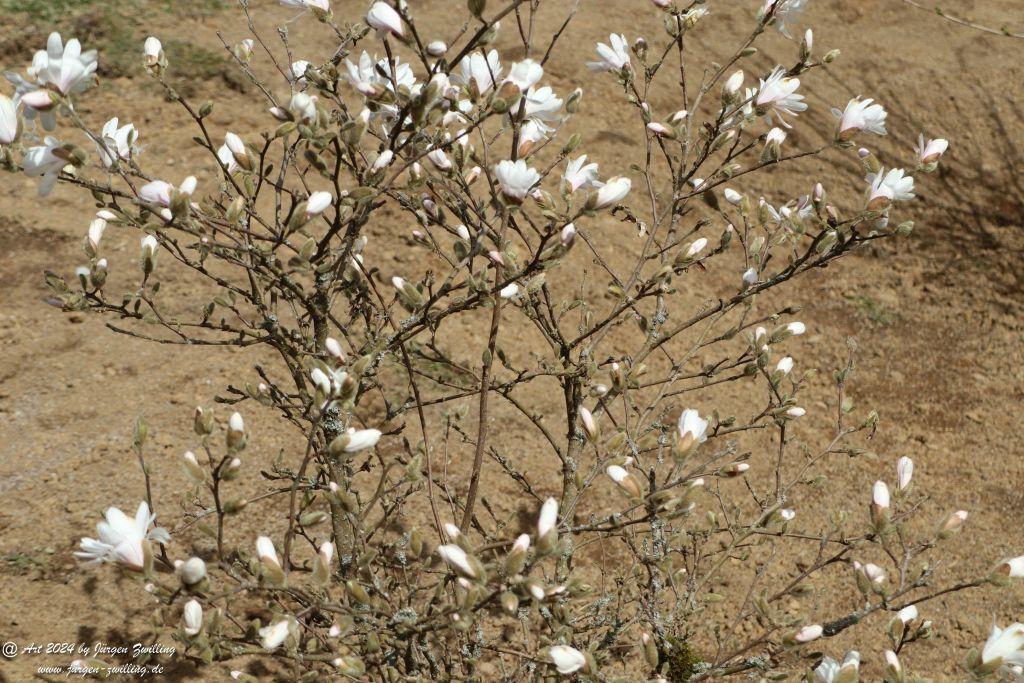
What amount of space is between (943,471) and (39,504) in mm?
3014

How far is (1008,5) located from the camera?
18.0ft

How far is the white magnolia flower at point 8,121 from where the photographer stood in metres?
1.25

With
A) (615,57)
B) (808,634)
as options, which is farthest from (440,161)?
(808,634)

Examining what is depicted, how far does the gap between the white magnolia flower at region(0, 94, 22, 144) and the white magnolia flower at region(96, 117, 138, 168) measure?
0.12 metres

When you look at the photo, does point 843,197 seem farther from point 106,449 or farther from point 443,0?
point 106,449

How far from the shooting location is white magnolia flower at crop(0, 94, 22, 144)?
125cm

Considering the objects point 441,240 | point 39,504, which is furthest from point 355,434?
point 441,240

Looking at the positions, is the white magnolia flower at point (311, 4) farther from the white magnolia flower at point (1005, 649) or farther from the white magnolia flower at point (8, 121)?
the white magnolia flower at point (1005, 649)

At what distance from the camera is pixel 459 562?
1092 millimetres

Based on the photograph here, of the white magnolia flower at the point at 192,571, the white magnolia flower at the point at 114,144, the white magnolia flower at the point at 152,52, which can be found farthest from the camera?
the white magnolia flower at the point at 152,52

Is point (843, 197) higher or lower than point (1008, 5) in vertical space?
lower

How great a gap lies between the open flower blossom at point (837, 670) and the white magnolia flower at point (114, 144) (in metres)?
1.43

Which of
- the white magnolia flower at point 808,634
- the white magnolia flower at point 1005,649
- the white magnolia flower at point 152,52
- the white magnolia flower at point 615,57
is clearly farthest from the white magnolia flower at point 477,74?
the white magnolia flower at point 1005,649

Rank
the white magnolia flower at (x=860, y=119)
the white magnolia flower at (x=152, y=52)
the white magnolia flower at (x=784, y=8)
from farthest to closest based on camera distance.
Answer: the white magnolia flower at (x=784, y=8) < the white magnolia flower at (x=860, y=119) < the white magnolia flower at (x=152, y=52)
